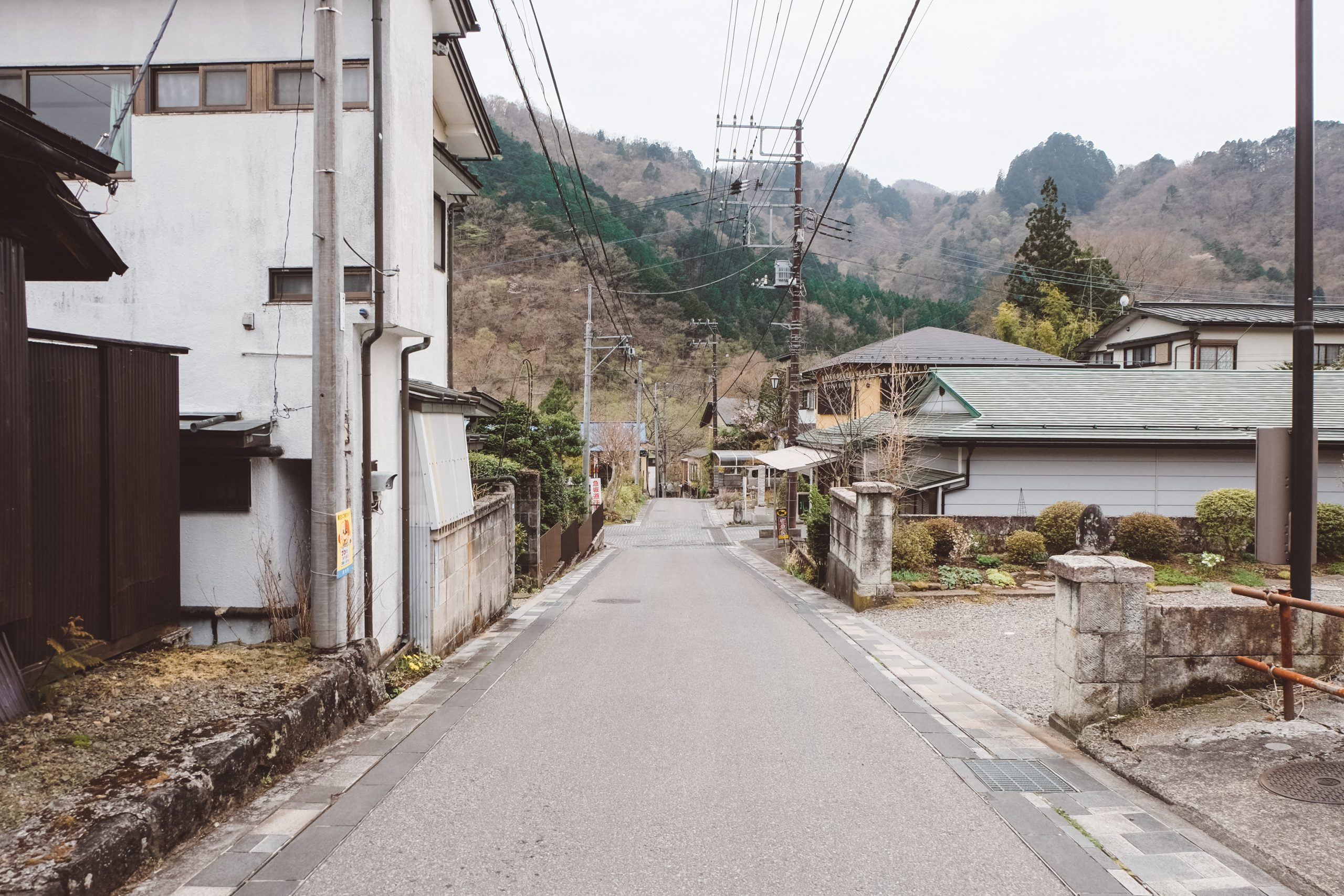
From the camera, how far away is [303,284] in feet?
27.3

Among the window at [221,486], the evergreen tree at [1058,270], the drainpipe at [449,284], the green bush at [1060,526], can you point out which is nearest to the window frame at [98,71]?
the window at [221,486]

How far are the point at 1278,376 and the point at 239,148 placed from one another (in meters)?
22.7

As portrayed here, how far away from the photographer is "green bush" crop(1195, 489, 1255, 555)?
14.4 metres

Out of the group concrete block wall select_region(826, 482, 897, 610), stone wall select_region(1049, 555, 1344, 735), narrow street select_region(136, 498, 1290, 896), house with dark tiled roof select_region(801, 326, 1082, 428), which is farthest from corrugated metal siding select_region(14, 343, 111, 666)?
house with dark tiled roof select_region(801, 326, 1082, 428)

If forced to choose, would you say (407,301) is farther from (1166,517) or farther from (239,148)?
(1166,517)

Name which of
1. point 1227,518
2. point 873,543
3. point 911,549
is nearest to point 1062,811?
point 873,543

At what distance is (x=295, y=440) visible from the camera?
320 inches

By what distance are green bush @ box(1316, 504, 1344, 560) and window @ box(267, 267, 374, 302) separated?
15.6 meters

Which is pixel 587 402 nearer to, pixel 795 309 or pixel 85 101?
pixel 795 309

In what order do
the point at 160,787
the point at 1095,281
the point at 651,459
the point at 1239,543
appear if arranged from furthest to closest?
the point at 651,459 < the point at 1095,281 < the point at 1239,543 < the point at 160,787

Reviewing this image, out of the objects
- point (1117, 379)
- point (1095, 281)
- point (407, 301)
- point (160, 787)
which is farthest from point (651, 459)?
point (160, 787)

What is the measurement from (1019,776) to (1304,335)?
12.6ft

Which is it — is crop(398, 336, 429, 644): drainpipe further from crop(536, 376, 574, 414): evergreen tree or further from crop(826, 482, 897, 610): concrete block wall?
crop(536, 376, 574, 414): evergreen tree

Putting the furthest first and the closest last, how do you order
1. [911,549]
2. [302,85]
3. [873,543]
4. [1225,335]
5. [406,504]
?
[1225,335]
[911,549]
[873,543]
[406,504]
[302,85]
